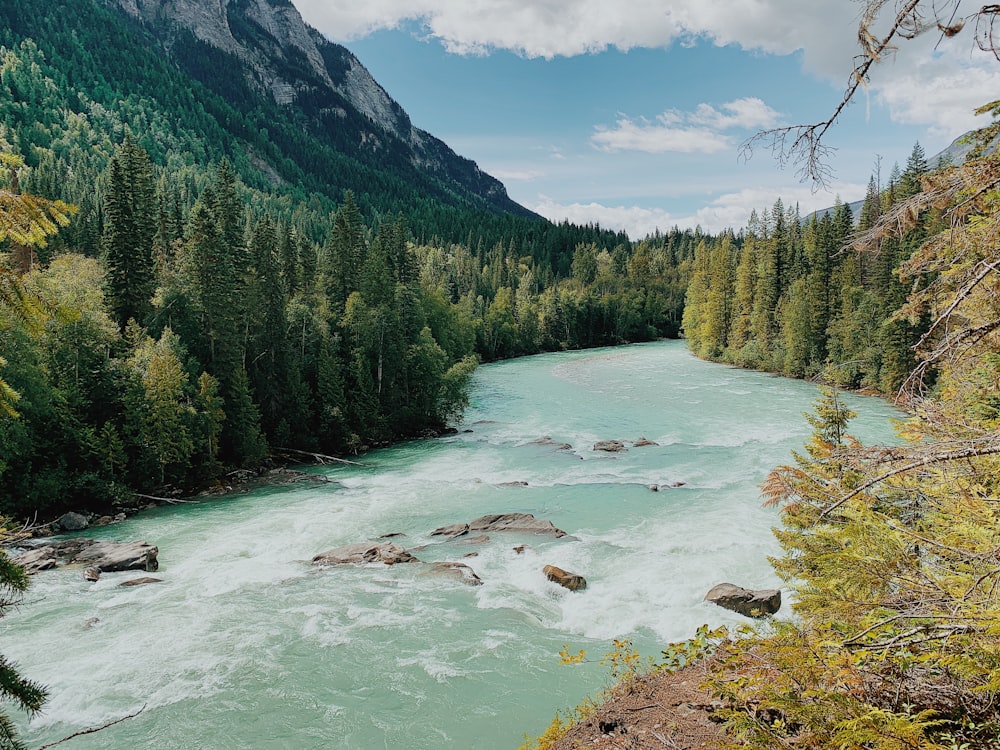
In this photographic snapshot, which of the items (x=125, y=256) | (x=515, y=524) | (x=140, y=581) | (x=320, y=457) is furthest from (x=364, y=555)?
(x=125, y=256)

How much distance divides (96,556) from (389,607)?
11.0m

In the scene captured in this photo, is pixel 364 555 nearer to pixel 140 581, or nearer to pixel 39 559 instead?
pixel 140 581

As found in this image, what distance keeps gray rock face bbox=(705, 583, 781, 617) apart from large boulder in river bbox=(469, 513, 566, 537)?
6719mm

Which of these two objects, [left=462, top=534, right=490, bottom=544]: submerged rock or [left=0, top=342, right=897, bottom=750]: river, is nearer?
[left=0, top=342, right=897, bottom=750]: river

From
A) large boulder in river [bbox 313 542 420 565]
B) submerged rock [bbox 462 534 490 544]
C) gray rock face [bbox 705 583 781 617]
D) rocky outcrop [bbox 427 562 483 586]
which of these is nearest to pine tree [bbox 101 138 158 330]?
large boulder in river [bbox 313 542 420 565]

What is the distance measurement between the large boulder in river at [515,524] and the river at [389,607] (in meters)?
0.59

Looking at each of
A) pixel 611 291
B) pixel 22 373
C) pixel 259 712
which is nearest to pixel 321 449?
pixel 22 373

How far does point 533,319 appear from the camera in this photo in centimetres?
9600

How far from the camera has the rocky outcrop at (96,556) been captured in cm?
1883

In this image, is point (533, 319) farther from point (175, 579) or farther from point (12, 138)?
point (12, 138)

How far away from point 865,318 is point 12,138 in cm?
14181

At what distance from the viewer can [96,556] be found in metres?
19.6

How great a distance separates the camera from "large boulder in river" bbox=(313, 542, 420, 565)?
1961cm

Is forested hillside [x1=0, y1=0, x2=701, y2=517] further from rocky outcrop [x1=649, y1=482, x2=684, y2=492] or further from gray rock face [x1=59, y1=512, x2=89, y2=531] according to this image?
rocky outcrop [x1=649, y1=482, x2=684, y2=492]
